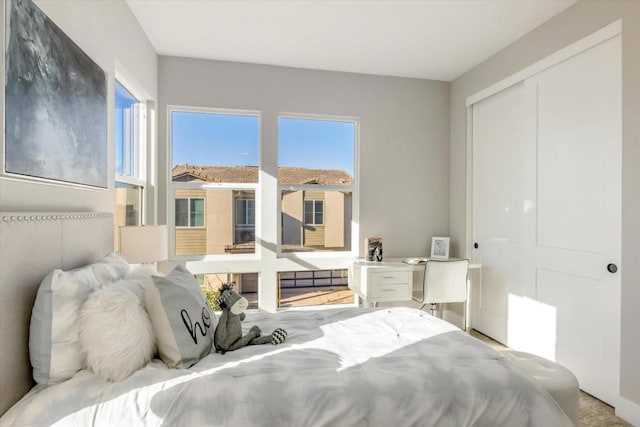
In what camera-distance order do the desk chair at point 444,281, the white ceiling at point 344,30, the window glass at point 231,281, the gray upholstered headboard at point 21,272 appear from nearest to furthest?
the gray upholstered headboard at point 21,272, the white ceiling at point 344,30, the desk chair at point 444,281, the window glass at point 231,281

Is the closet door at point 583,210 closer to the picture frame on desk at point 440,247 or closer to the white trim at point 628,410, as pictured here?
the white trim at point 628,410

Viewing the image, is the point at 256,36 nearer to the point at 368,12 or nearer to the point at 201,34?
the point at 201,34

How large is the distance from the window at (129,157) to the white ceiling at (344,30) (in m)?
0.62

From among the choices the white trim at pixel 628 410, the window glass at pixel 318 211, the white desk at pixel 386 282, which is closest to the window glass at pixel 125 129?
the window glass at pixel 318 211

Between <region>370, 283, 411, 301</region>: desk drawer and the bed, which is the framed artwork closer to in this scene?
<region>370, 283, 411, 301</region>: desk drawer

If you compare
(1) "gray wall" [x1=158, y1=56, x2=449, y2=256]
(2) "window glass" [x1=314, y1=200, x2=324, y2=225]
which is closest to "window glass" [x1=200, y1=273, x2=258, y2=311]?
(1) "gray wall" [x1=158, y1=56, x2=449, y2=256]

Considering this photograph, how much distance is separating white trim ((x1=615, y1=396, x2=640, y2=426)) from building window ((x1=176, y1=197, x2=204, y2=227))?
3.40 meters

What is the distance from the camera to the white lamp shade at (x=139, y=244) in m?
2.26

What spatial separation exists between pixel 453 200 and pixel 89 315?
11.6ft

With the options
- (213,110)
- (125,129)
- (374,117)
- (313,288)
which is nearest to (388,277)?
(313,288)

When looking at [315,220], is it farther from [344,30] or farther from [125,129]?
[125,129]

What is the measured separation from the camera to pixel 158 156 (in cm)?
333

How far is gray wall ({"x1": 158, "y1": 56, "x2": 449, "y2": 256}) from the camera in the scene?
3.40m

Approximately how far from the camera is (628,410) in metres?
2.08
